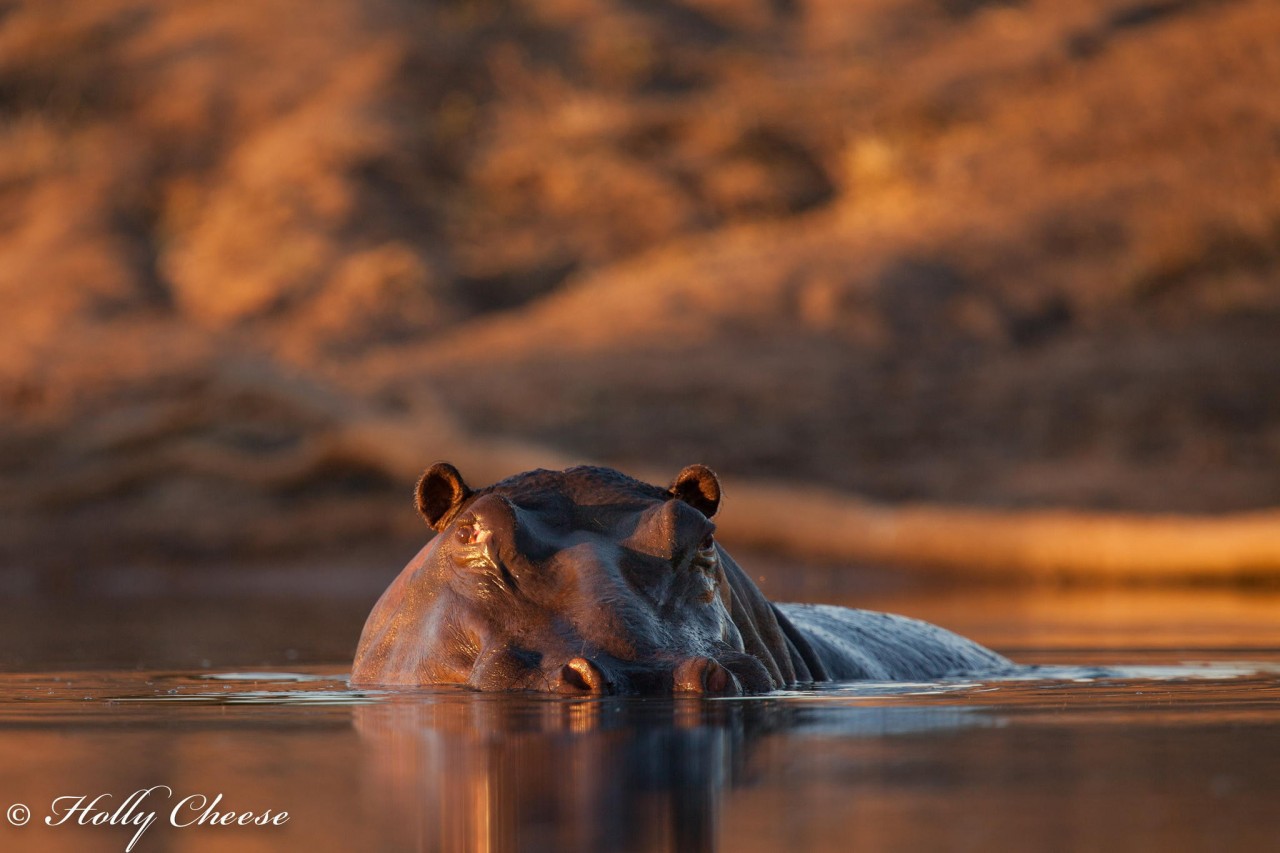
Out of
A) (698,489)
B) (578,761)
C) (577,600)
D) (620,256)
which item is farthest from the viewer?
(620,256)

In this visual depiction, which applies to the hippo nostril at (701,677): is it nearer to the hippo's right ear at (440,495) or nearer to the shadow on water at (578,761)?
the shadow on water at (578,761)

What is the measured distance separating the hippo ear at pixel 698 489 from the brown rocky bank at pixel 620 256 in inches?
414

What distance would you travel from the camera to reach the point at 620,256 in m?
26.6

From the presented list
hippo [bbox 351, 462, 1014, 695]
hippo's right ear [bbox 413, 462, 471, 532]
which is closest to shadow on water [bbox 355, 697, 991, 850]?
hippo [bbox 351, 462, 1014, 695]

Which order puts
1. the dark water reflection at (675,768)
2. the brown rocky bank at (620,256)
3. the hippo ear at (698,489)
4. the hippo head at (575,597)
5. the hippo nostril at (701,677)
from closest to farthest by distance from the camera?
1. the dark water reflection at (675,768)
2. the hippo nostril at (701,677)
3. the hippo head at (575,597)
4. the hippo ear at (698,489)
5. the brown rocky bank at (620,256)

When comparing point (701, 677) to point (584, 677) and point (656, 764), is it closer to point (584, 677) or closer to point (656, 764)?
point (584, 677)

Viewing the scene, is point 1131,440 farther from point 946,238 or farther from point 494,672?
point 494,672

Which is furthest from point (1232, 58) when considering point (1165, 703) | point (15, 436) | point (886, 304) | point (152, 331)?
point (1165, 703)

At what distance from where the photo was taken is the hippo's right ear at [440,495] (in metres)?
6.88

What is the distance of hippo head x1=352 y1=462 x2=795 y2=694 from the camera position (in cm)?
579

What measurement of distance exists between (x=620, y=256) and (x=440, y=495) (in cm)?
1971

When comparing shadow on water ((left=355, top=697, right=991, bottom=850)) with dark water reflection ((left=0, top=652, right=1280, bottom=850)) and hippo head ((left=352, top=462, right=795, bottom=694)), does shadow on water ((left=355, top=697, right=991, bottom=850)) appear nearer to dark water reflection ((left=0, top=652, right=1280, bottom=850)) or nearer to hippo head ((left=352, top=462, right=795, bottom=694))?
dark water reflection ((left=0, top=652, right=1280, bottom=850))

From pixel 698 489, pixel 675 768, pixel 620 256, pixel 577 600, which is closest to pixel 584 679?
pixel 577 600

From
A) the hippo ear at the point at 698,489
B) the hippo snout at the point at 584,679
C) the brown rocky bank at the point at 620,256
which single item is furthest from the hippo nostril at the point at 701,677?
the brown rocky bank at the point at 620,256
